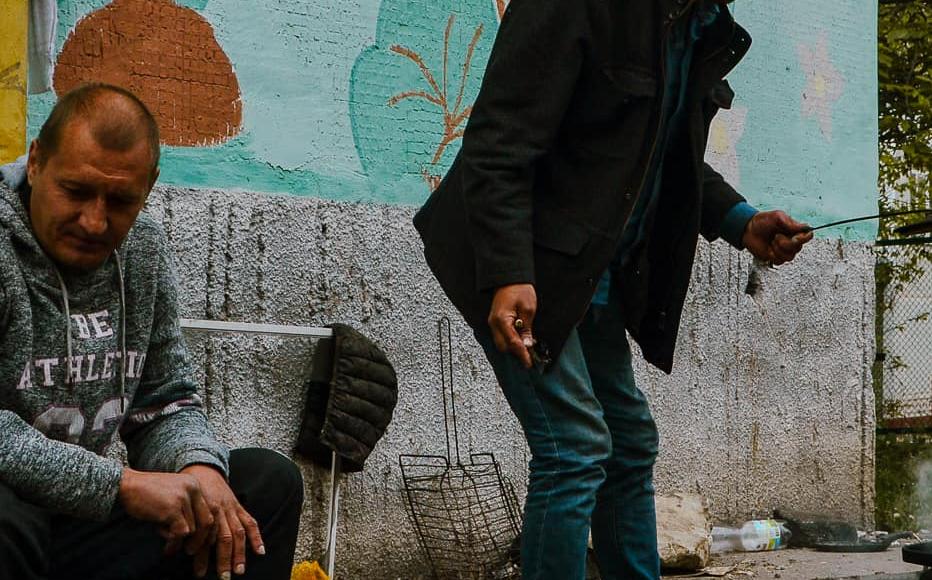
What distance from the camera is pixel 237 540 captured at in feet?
8.52

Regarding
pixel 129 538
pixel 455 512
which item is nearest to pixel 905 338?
pixel 455 512

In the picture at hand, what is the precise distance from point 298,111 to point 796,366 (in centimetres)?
316

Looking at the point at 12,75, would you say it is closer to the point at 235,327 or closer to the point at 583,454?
the point at 235,327

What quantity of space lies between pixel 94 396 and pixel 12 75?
1.88 meters

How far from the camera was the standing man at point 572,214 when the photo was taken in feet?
10.1

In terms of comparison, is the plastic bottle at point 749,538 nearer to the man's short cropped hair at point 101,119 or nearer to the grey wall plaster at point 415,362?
the grey wall plaster at point 415,362

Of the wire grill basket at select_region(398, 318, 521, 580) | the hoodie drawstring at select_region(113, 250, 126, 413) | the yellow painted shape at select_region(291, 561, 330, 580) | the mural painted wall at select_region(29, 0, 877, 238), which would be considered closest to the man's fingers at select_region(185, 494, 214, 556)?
the hoodie drawstring at select_region(113, 250, 126, 413)

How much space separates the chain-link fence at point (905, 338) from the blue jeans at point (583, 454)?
4.70m

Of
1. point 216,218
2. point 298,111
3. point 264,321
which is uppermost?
point 298,111

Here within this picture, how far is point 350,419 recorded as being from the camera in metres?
4.53

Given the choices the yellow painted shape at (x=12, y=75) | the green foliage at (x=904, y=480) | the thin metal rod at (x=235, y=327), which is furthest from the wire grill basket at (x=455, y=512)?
the green foliage at (x=904, y=480)

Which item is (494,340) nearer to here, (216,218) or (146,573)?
(146,573)

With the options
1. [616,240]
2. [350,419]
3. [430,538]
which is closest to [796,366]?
[430,538]

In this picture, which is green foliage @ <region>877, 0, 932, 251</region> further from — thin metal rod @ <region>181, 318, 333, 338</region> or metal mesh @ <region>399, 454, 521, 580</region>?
thin metal rod @ <region>181, 318, 333, 338</region>
